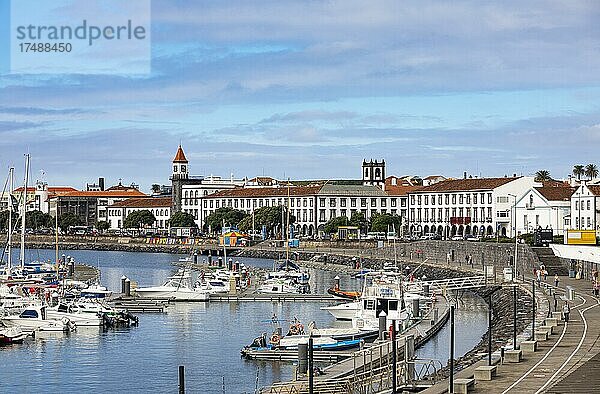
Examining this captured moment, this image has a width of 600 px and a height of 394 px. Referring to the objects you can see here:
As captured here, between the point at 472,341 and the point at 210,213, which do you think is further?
the point at 210,213

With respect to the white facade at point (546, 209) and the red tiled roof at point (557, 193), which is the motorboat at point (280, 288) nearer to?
the white facade at point (546, 209)

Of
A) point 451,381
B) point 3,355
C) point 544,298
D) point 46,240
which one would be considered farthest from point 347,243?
point 451,381

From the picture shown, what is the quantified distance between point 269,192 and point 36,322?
107793 millimetres

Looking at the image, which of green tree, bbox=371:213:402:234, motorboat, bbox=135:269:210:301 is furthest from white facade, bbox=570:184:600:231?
green tree, bbox=371:213:402:234

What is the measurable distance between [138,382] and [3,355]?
7932mm

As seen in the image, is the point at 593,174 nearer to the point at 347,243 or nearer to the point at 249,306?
the point at 347,243

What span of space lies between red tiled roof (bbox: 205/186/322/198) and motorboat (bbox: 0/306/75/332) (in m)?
99.5

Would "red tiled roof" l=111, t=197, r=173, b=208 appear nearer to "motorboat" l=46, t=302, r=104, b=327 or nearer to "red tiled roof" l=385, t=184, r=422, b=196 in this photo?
"red tiled roof" l=385, t=184, r=422, b=196

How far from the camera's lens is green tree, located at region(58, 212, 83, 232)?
189125 mm

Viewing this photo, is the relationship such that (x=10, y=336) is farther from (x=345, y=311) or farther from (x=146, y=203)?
(x=146, y=203)

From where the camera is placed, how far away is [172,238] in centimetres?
15438

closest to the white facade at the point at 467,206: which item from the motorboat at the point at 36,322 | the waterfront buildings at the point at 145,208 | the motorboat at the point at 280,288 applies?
the motorboat at the point at 280,288

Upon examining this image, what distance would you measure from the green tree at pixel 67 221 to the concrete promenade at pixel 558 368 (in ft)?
509

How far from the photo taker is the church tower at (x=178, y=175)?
584 feet
